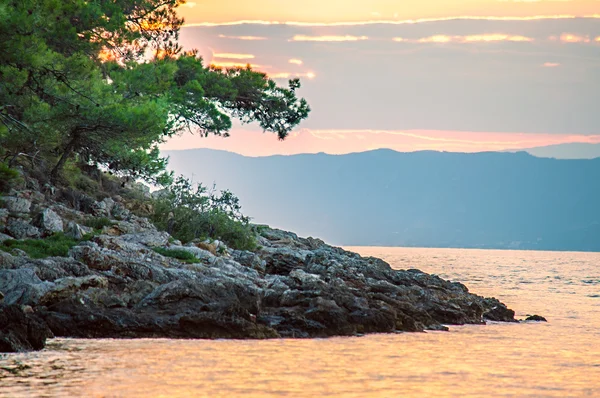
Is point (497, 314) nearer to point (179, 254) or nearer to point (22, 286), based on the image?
point (179, 254)

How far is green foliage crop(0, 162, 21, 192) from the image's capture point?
31.5 metres

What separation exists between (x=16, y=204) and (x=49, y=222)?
6.74 feet

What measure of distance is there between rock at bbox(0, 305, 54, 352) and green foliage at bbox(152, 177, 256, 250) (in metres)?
17.0

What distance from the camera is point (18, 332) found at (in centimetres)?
1989

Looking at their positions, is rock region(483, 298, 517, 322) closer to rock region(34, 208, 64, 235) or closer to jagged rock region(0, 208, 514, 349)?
jagged rock region(0, 208, 514, 349)

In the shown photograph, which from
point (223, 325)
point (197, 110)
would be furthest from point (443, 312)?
point (197, 110)

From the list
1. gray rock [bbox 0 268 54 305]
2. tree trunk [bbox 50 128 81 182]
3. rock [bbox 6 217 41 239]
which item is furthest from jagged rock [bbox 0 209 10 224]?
gray rock [bbox 0 268 54 305]

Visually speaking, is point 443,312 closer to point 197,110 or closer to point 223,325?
point 223,325

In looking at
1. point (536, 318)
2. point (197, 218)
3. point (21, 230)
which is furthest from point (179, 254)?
point (536, 318)

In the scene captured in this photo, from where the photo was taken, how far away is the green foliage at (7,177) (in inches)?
1240

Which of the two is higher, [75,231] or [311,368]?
[75,231]

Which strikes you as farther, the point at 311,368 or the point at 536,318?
the point at 536,318

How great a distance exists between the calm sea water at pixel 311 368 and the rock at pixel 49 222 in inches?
Answer: 336

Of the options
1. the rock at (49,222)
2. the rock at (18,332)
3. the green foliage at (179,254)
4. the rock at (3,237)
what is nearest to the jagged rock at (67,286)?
the rock at (18,332)
